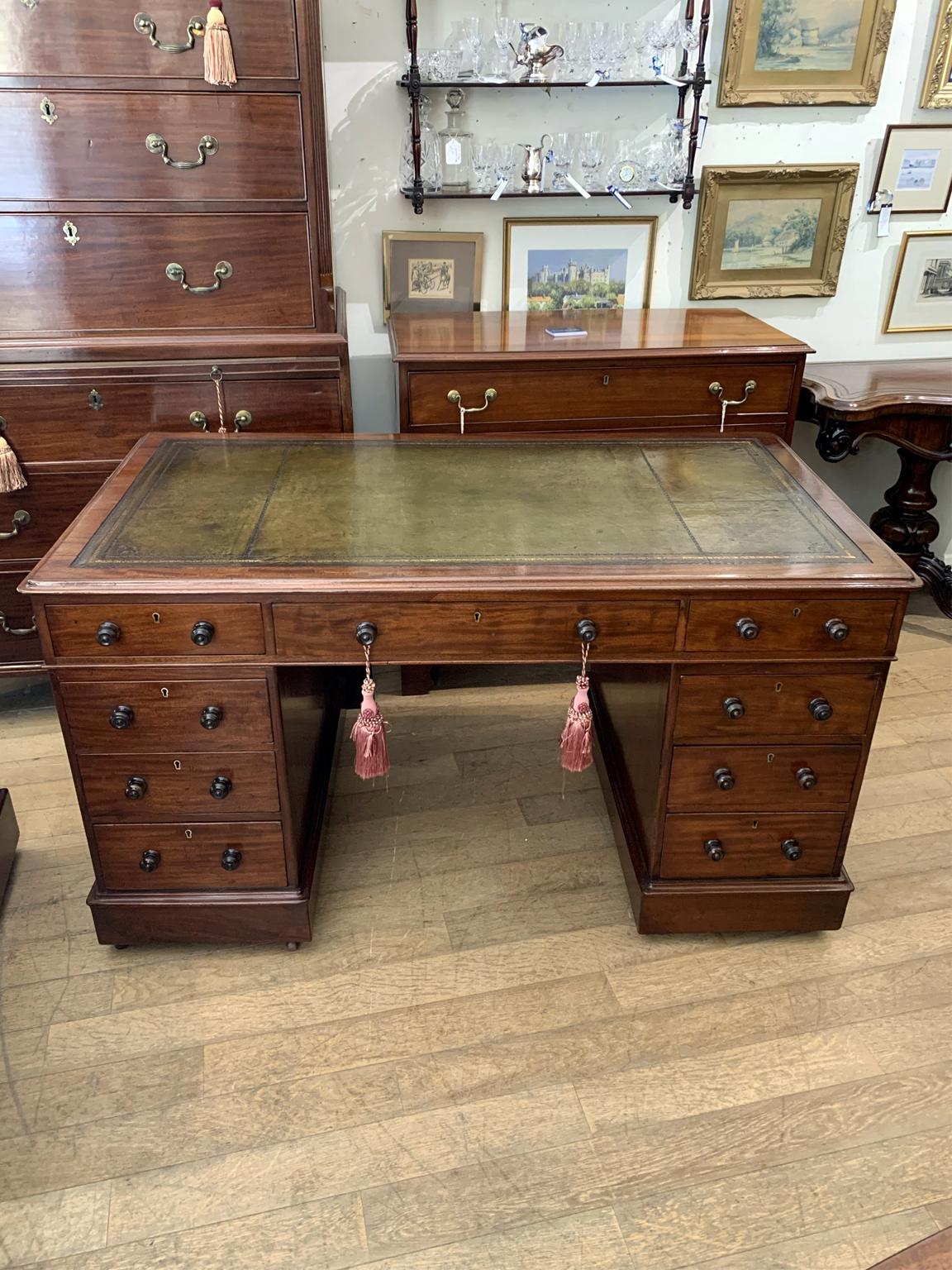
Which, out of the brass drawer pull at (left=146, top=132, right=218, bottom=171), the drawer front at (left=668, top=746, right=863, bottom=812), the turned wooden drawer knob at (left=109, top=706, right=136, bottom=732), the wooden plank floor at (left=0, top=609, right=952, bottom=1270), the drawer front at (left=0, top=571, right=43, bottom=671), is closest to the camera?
the wooden plank floor at (left=0, top=609, right=952, bottom=1270)

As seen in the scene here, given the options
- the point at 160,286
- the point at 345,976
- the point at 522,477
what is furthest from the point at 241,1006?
the point at 160,286

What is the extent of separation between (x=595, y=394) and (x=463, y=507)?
3.26 feet

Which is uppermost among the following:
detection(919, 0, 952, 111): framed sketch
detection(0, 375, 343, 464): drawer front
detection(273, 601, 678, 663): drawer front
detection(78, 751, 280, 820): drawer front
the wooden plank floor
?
detection(919, 0, 952, 111): framed sketch

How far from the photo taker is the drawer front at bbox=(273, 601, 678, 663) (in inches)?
70.6

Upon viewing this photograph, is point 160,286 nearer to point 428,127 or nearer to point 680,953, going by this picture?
point 428,127

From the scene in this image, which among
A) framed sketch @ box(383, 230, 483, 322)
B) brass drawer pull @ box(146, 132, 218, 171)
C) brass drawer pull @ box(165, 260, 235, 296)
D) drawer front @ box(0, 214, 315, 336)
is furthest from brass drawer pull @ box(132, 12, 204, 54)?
framed sketch @ box(383, 230, 483, 322)

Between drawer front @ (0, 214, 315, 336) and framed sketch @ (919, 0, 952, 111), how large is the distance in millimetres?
2199

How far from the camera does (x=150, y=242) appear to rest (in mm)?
2484

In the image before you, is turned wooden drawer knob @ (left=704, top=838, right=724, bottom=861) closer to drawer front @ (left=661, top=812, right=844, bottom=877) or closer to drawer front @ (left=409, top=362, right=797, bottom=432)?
drawer front @ (left=661, top=812, right=844, bottom=877)

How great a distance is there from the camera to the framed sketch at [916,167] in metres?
3.28

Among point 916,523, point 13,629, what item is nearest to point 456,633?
point 13,629

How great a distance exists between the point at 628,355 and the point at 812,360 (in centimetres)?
114

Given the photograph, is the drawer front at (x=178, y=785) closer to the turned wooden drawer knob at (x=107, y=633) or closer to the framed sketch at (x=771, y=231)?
the turned wooden drawer knob at (x=107, y=633)

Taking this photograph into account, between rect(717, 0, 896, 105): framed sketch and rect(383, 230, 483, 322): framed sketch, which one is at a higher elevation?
rect(717, 0, 896, 105): framed sketch
